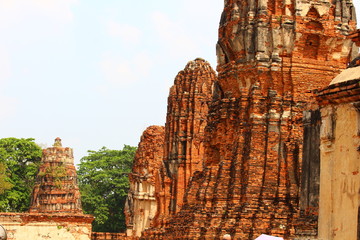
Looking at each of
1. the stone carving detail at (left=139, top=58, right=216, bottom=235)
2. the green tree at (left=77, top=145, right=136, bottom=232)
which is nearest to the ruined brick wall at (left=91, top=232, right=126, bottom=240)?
the stone carving detail at (left=139, top=58, right=216, bottom=235)

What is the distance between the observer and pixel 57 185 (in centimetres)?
3806

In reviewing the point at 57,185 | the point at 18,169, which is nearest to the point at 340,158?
the point at 57,185

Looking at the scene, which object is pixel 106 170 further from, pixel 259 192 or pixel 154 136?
pixel 259 192

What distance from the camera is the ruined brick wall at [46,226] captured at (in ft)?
110

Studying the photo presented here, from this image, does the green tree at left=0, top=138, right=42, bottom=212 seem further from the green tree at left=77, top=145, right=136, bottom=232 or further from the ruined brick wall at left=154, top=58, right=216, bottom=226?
the ruined brick wall at left=154, top=58, right=216, bottom=226

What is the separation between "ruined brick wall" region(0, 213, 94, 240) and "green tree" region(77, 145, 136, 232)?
19317mm

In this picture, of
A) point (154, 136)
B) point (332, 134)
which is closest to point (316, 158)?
point (332, 134)

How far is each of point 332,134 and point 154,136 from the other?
3594 centimetres

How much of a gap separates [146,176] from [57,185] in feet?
29.3

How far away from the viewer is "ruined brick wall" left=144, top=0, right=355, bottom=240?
2075cm

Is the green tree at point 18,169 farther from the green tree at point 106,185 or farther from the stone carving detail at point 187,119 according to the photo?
the stone carving detail at point 187,119

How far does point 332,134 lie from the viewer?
10.3 meters

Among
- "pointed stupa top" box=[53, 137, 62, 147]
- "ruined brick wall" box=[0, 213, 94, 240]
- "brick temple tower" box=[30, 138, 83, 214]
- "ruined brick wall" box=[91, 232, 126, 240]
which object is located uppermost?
"pointed stupa top" box=[53, 137, 62, 147]

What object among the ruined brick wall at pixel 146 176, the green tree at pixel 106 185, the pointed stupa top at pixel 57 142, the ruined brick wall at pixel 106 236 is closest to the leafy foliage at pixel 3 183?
the ruined brick wall at pixel 106 236
